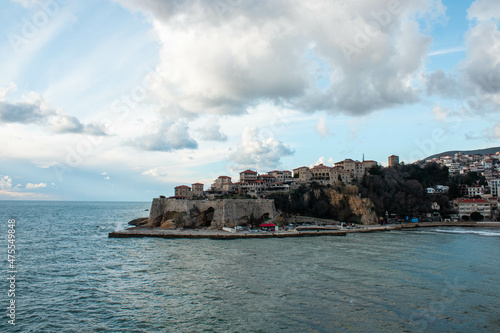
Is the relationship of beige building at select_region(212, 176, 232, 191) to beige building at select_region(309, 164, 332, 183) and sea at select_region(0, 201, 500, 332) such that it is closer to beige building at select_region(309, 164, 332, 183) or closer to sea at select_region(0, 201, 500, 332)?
beige building at select_region(309, 164, 332, 183)

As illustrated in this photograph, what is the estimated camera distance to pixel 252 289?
18.2 m

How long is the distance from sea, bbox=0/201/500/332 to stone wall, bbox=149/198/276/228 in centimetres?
1592

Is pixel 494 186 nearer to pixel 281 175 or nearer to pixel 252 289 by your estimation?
pixel 281 175

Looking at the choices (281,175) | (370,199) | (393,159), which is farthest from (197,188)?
(393,159)

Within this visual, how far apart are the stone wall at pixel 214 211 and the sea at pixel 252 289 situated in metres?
15.9

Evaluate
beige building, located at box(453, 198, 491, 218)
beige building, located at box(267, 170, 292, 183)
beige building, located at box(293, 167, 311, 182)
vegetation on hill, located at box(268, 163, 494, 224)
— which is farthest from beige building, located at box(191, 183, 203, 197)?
beige building, located at box(453, 198, 491, 218)

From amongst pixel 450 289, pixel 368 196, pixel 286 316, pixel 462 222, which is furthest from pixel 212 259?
pixel 462 222

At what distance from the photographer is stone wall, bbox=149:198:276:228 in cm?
4781

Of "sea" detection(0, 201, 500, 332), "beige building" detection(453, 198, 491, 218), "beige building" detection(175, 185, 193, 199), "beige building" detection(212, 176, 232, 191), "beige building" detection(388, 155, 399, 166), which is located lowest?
"sea" detection(0, 201, 500, 332)

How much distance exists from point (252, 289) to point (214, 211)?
105ft

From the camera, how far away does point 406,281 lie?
1967 centimetres

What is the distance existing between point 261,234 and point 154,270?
19859mm

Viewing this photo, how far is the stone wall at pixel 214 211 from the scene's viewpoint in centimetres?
4781

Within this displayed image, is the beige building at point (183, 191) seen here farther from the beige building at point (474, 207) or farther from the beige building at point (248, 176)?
the beige building at point (474, 207)
